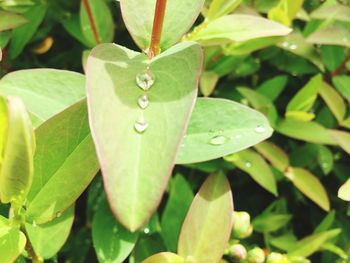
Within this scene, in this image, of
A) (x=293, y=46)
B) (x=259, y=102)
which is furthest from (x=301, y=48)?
(x=259, y=102)

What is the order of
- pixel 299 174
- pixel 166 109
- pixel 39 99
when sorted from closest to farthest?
pixel 166 109, pixel 39 99, pixel 299 174

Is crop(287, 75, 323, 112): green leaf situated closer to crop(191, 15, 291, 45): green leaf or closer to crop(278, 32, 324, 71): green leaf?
crop(278, 32, 324, 71): green leaf

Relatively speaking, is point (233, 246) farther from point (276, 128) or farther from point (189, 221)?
point (276, 128)

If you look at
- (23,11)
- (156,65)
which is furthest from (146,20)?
(23,11)

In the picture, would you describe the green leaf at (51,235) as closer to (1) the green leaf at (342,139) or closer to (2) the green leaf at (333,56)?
(1) the green leaf at (342,139)

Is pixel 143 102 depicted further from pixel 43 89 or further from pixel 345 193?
pixel 345 193

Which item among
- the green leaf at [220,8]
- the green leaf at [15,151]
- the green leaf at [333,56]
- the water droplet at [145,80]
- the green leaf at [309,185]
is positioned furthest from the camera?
the green leaf at [333,56]

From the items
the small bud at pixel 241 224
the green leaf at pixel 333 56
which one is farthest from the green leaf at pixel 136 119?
the green leaf at pixel 333 56
